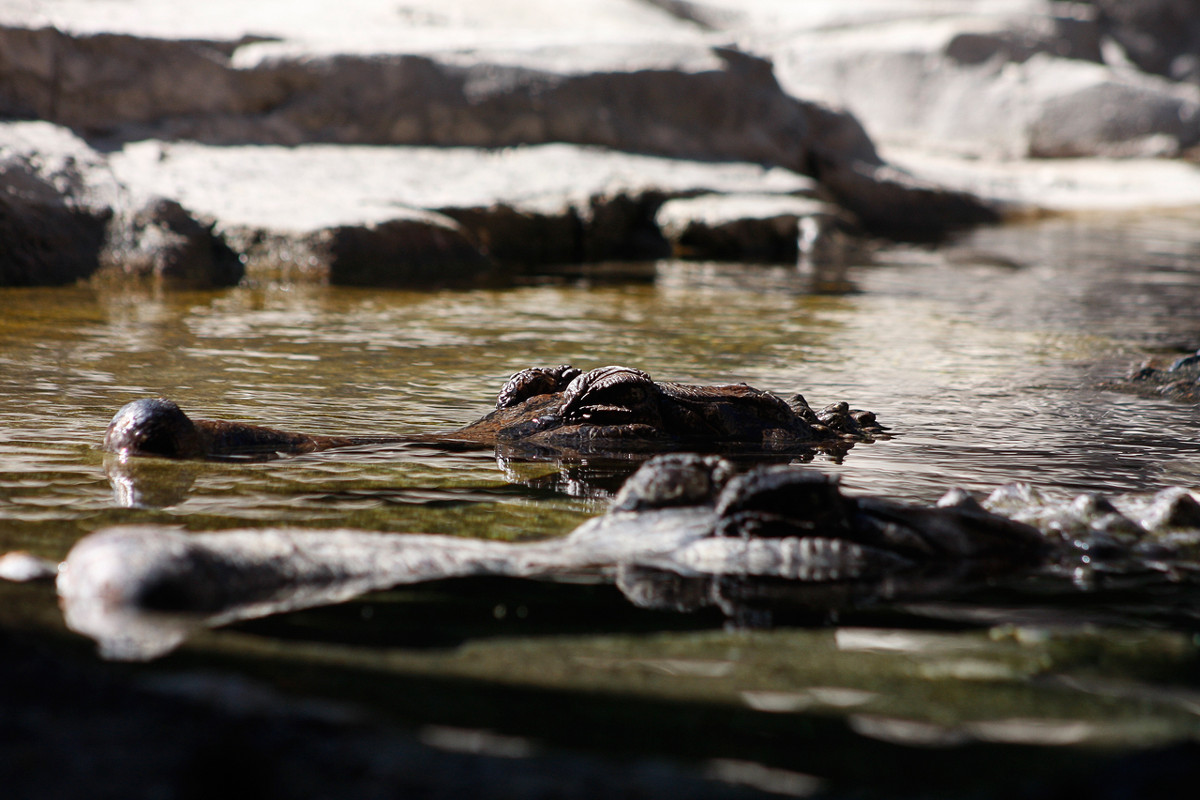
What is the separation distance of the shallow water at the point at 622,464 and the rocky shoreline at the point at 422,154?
101 cm

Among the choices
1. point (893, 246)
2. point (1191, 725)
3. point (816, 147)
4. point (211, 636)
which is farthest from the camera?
point (816, 147)

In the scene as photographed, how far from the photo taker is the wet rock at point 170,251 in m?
9.30

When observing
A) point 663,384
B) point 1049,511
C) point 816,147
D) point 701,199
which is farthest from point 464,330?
point 816,147

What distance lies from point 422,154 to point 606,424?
9985mm

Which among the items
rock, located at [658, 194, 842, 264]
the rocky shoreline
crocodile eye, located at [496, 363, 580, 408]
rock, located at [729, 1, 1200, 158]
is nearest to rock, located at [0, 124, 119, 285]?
the rocky shoreline

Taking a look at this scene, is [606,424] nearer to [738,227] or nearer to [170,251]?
[170,251]

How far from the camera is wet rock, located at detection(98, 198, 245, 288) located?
9305 mm

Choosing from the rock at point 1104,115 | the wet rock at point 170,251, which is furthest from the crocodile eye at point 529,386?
the rock at point 1104,115

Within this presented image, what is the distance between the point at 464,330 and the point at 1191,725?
19.1 ft

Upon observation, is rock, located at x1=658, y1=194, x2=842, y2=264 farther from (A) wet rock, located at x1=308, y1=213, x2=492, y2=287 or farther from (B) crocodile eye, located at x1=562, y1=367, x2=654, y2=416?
(B) crocodile eye, located at x1=562, y1=367, x2=654, y2=416

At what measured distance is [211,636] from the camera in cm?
218

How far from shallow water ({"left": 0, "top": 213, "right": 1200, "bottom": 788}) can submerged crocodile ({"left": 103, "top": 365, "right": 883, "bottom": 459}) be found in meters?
0.16

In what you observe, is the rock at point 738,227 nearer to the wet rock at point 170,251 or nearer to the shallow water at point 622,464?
the shallow water at point 622,464

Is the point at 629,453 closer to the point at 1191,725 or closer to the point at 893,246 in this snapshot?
the point at 1191,725
